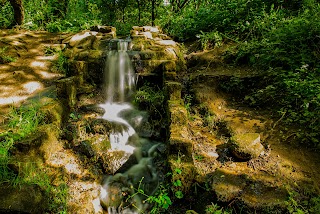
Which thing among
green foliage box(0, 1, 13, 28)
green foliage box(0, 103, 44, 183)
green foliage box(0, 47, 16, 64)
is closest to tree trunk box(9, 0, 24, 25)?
green foliage box(0, 1, 13, 28)

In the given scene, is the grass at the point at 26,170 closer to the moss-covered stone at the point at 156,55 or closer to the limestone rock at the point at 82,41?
the moss-covered stone at the point at 156,55

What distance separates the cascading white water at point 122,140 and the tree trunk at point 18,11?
203 inches

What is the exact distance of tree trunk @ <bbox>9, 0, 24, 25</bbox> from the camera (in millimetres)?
8572

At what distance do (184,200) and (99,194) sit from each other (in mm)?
1343

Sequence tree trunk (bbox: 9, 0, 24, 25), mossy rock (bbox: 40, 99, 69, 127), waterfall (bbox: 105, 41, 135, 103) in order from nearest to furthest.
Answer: mossy rock (bbox: 40, 99, 69, 127), waterfall (bbox: 105, 41, 135, 103), tree trunk (bbox: 9, 0, 24, 25)

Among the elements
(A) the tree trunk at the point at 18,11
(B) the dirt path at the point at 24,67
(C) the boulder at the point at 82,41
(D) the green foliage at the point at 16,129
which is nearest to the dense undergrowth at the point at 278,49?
(C) the boulder at the point at 82,41

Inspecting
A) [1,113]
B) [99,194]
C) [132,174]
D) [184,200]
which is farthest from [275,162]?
[1,113]

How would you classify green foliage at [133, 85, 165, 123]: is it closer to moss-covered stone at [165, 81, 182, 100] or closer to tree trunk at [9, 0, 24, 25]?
moss-covered stone at [165, 81, 182, 100]

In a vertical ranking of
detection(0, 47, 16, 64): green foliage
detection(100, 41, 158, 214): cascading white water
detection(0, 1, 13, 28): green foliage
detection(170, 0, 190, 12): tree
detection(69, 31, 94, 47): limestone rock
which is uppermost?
detection(170, 0, 190, 12): tree

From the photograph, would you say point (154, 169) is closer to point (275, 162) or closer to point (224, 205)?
point (224, 205)

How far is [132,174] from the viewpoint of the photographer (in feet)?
12.9

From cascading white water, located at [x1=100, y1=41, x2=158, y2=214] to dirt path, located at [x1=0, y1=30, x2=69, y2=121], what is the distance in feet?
5.60

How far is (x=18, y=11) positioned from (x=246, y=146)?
9585 millimetres

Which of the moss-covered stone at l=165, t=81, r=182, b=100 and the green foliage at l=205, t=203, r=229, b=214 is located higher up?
the moss-covered stone at l=165, t=81, r=182, b=100
